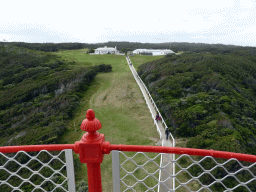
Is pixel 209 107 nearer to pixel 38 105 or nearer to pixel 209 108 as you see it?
pixel 209 108

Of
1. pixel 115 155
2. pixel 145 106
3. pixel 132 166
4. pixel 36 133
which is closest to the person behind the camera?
pixel 115 155

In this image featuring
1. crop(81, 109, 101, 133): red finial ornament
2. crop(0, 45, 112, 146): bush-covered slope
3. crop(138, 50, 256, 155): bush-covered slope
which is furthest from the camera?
crop(0, 45, 112, 146): bush-covered slope

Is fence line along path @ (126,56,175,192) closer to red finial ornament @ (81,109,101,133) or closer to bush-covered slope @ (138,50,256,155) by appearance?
bush-covered slope @ (138,50,256,155)

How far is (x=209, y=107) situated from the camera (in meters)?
11.5

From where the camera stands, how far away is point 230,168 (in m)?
6.39

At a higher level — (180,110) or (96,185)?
(96,185)

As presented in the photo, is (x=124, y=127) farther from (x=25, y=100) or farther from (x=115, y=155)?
(x=25, y=100)

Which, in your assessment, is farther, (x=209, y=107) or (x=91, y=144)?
(x=209, y=107)

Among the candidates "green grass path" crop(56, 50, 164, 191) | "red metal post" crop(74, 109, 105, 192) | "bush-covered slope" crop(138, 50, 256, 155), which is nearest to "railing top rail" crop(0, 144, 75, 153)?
"red metal post" crop(74, 109, 105, 192)

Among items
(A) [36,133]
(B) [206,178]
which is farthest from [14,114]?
(B) [206,178]

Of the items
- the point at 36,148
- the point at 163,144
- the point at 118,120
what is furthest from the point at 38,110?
the point at 36,148

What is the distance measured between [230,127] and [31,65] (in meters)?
32.2

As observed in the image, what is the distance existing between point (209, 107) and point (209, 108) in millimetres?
174

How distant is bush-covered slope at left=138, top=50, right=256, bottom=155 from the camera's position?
827cm
